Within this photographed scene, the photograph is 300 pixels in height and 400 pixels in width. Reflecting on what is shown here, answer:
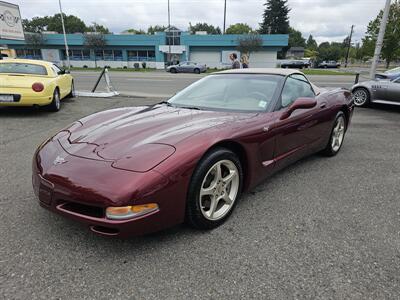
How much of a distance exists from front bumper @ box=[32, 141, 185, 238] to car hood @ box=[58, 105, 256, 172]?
0.31ft

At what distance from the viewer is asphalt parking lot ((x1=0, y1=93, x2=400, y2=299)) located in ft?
6.09

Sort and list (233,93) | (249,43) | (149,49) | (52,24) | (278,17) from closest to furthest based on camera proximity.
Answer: (233,93) < (249,43) < (149,49) < (278,17) < (52,24)

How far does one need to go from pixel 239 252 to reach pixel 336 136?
296 centimetres

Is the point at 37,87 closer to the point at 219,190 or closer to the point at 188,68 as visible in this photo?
the point at 219,190

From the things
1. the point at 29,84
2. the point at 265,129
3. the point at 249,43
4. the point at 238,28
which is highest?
the point at 238,28

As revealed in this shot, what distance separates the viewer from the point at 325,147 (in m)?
4.18

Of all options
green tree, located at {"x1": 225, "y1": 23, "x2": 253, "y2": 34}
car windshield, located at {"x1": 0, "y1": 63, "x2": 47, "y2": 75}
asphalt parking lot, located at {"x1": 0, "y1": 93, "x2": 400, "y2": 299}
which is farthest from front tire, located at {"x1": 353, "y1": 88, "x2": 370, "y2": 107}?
green tree, located at {"x1": 225, "y1": 23, "x2": 253, "y2": 34}

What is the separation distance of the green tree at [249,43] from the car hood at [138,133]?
4270cm

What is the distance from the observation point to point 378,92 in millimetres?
8516

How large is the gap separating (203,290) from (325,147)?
3018 mm

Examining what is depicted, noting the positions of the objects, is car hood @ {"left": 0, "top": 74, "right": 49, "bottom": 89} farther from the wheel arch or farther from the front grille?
the wheel arch

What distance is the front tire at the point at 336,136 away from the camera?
4254mm

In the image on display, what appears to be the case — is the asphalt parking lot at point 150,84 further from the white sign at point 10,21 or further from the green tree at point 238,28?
the green tree at point 238,28

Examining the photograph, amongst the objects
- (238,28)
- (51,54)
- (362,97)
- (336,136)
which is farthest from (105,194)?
(238,28)
